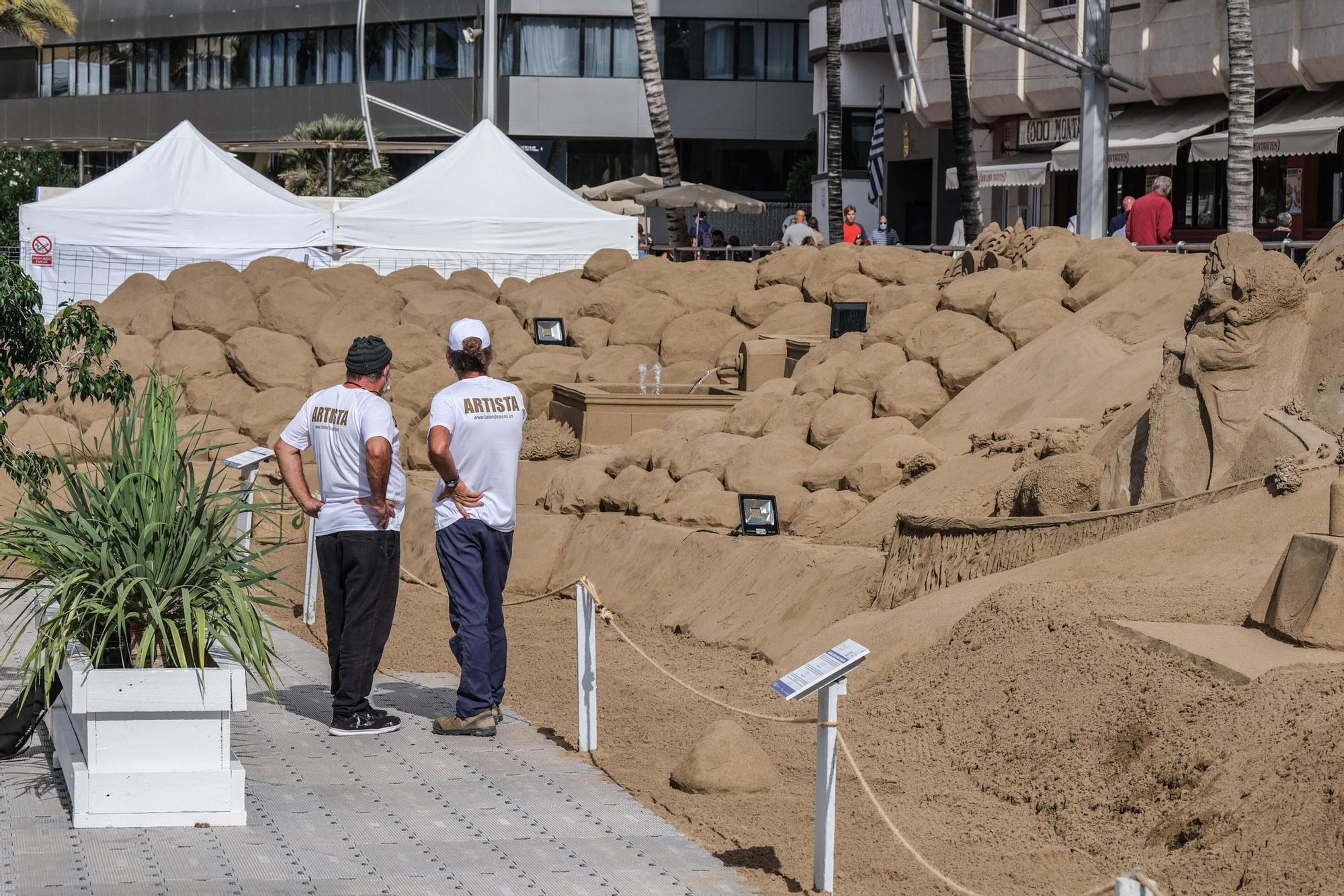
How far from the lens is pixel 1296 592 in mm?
6750

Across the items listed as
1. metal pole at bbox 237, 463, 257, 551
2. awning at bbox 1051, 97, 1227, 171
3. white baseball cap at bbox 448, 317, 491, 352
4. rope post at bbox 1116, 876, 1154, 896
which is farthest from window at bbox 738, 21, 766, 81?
rope post at bbox 1116, 876, 1154, 896

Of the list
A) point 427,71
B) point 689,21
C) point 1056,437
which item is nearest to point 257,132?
point 427,71

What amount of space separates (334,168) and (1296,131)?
2322 cm

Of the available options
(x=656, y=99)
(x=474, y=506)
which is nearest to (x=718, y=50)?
(x=656, y=99)

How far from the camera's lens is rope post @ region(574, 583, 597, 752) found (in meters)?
7.37

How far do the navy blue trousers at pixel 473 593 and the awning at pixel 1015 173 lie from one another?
81.9 ft

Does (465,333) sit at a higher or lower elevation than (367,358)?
higher

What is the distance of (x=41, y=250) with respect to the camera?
68.2ft

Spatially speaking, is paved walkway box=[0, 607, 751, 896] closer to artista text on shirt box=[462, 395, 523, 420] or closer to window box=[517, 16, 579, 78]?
artista text on shirt box=[462, 395, 523, 420]

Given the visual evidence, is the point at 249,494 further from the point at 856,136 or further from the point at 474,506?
the point at 856,136

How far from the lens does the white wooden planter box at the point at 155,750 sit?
6047 millimetres

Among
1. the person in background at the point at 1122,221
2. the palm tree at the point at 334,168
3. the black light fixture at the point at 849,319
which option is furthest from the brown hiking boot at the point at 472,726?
the palm tree at the point at 334,168

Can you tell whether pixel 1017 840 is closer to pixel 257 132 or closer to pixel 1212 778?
pixel 1212 778

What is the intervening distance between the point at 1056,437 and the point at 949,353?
3.28m
